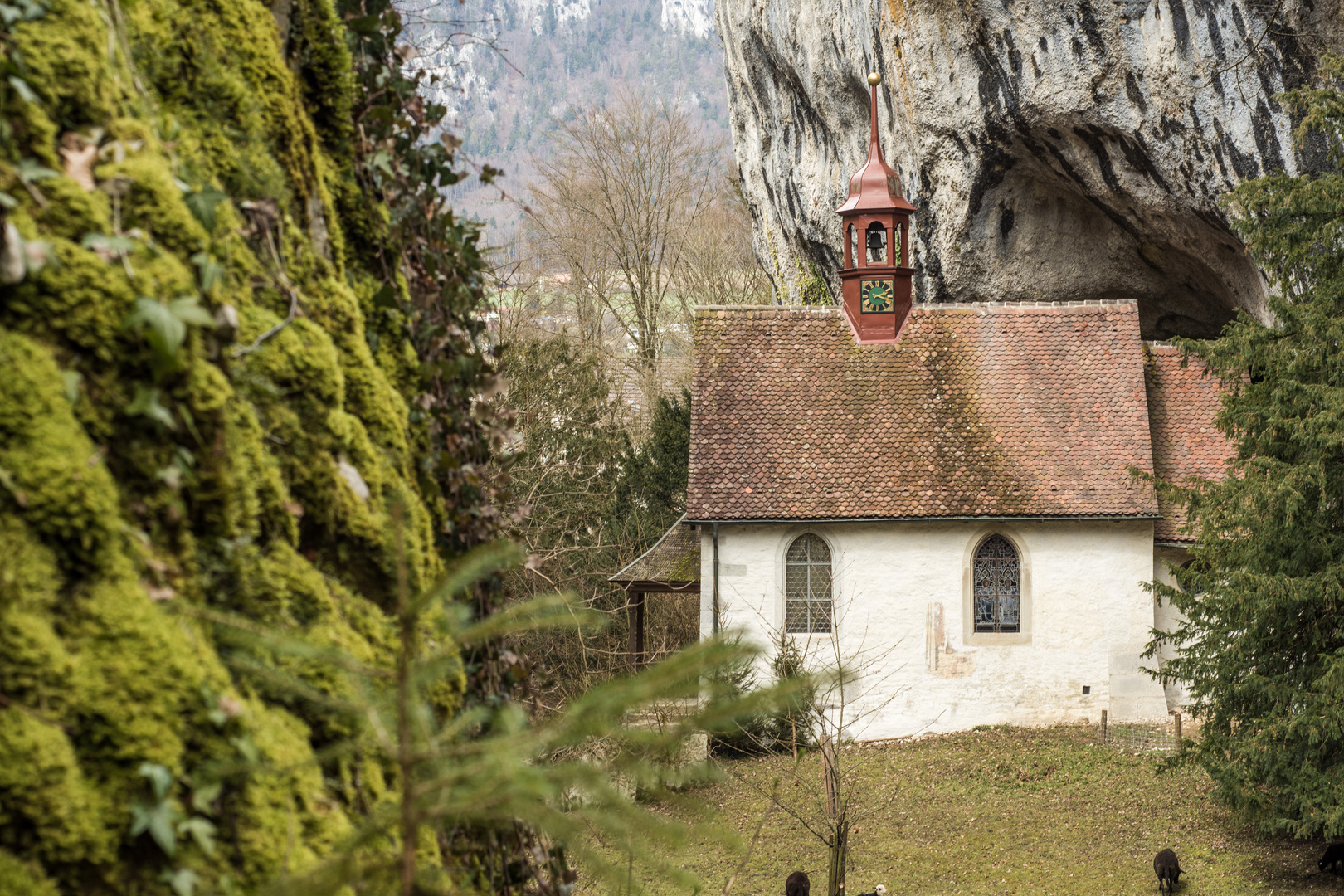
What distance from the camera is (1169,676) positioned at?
1207 centimetres

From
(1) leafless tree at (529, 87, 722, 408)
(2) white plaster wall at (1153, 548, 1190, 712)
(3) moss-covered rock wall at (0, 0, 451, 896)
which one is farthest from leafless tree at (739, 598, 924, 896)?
(1) leafless tree at (529, 87, 722, 408)

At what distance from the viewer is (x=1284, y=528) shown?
10734 millimetres

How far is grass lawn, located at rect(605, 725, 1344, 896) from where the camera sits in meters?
11.6

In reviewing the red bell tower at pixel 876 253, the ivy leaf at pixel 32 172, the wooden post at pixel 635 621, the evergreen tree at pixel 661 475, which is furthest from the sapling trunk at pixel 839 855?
the evergreen tree at pixel 661 475

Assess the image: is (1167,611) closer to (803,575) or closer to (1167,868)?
(803,575)

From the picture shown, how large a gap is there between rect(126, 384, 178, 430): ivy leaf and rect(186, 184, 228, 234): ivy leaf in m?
0.37

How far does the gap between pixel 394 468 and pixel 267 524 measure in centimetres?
55

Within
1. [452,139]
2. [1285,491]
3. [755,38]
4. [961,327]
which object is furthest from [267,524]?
[755,38]

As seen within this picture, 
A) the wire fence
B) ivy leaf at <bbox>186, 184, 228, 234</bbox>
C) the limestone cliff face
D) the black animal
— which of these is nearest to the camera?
ivy leaf at <bbox>186, 184, 228, 234</bbox>

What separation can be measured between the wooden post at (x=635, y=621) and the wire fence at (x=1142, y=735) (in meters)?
6.89

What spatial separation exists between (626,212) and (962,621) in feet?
54.6

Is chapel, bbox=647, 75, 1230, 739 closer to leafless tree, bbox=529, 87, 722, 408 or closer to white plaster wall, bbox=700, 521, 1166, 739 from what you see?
white plaster wall, bbox=700, 521, 1166, 739

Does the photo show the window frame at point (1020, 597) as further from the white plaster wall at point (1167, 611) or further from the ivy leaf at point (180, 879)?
the ivy leaf at point (180, 879)

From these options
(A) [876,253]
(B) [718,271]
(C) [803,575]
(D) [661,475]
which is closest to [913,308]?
(A) [876,253]
